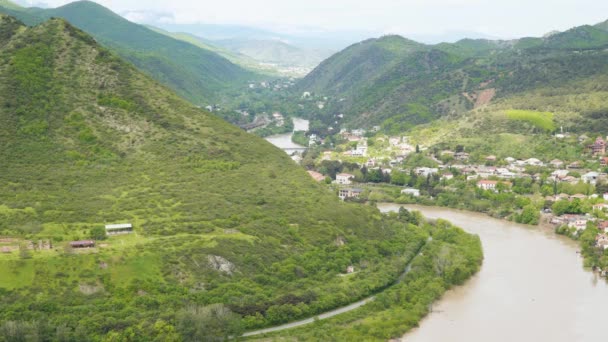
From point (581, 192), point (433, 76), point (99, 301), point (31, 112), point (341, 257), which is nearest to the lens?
point (99, 301)

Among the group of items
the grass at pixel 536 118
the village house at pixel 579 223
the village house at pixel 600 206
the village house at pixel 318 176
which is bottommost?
the village house at pixel 318 176

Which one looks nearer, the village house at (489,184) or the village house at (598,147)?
the village house at (489,184)

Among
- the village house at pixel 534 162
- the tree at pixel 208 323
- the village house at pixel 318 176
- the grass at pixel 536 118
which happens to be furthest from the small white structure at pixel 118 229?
the grass at pixel 536 118

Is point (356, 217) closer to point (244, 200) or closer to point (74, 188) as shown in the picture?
point (244, 200)

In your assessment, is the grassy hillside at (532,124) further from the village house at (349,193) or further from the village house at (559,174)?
the village house at (349,193)

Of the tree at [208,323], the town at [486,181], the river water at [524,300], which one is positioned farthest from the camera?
the town at [486,181]

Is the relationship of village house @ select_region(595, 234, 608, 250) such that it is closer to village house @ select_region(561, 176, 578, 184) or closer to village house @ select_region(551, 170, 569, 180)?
village house @ select_region(561, 176, 578, 184)

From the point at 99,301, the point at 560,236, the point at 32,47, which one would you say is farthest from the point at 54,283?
the point at 560,236

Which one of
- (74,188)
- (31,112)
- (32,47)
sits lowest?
(74,188)
